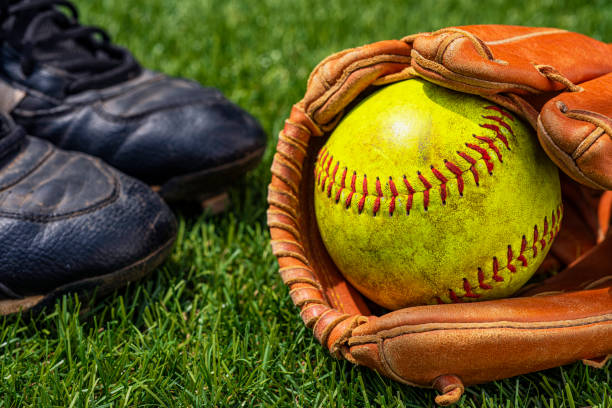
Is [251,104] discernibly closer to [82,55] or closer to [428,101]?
[82,55]

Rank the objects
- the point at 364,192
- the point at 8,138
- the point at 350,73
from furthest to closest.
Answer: the point at 8,138 < the point at 350,73 < the point at 364,192

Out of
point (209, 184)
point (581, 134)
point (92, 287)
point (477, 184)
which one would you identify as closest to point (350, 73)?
point (477, 184)

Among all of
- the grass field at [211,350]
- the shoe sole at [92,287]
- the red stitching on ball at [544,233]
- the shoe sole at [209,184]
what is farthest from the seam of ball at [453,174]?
the shoe sole at [209,184]

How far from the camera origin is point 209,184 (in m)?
2.32

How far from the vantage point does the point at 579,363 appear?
5.41ft

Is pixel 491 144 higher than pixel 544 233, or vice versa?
pixel 491 144

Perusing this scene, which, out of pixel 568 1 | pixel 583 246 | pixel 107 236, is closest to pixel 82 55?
pixel 107 236

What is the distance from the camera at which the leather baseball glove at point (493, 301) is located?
4.49ft

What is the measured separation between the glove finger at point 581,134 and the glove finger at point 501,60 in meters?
0.10

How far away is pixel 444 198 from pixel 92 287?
3.54 ft

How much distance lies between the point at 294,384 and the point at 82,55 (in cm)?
168

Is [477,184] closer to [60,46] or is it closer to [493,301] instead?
[493,301]

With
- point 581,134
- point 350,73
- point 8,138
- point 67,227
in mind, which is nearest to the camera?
point 581,134

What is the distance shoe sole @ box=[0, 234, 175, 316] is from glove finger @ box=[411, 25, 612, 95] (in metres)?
1.02
